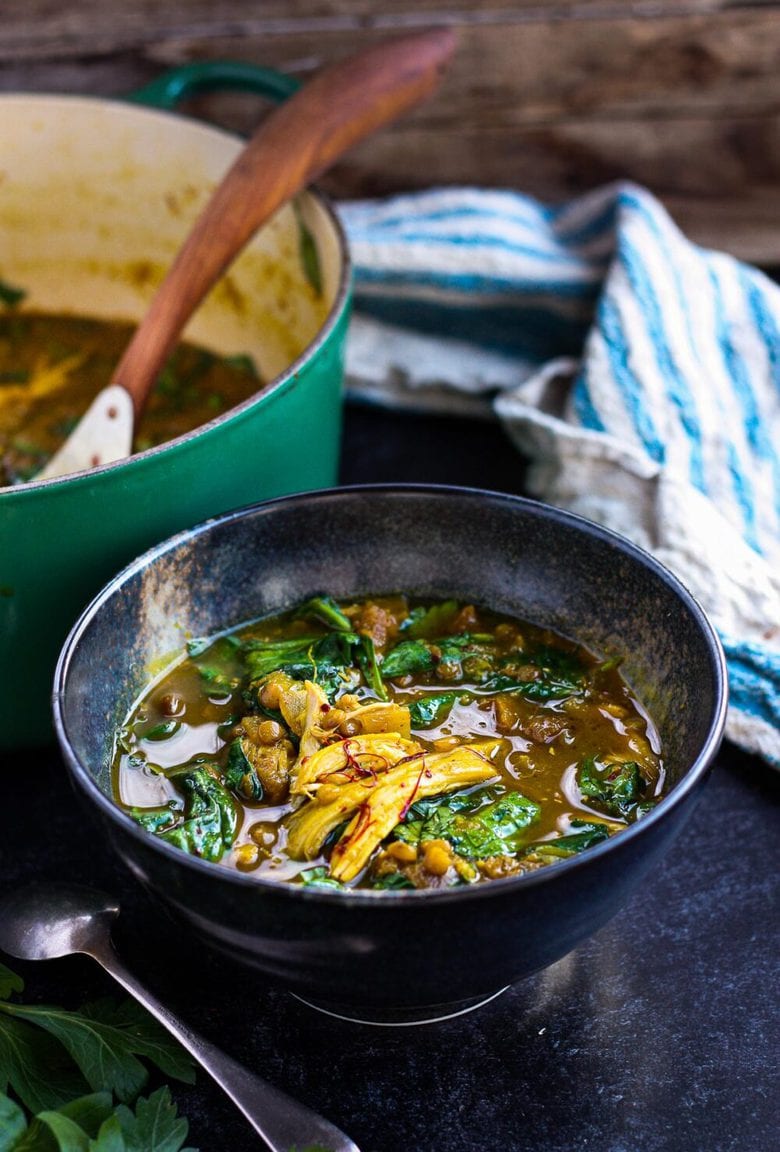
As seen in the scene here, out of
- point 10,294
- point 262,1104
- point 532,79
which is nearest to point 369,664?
point 262,1104

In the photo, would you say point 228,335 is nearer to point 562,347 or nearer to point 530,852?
point 562,347

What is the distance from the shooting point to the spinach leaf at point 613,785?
1.67m

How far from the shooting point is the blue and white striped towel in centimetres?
224

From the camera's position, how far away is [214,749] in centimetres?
177

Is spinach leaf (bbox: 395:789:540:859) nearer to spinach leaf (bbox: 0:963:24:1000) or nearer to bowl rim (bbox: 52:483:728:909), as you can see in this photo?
bowl rim (bbox: 52:483:728:909)

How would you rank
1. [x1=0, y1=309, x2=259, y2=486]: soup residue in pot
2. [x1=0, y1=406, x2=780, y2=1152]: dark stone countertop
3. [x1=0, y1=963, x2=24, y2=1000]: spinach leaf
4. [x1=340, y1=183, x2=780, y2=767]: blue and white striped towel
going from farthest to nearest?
[x1=0, y1=309, x2=259, y2=486]: soup residue in pot, [x1=340, y1=183, x2=780, y2=767]: blue and white striped towel, [x1=0, y1=963, x2=24, y2=1000]: spinach leaf, [x1=0, y1=406, x2=780, y2=1152]: dark stone countertop

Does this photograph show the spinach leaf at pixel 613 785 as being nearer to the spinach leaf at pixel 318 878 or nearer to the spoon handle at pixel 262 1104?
the spinach leaf at pixel 318 878

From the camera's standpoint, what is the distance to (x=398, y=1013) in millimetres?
1708

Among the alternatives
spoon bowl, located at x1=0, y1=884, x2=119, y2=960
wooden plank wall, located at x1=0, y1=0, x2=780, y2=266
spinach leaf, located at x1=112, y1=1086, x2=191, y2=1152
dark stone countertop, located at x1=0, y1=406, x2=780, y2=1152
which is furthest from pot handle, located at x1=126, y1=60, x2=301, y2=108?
spinach leaf, located at x1=112, y1=1086, x2=191, y2=1152

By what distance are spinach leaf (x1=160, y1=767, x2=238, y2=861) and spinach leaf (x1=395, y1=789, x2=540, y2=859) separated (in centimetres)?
21

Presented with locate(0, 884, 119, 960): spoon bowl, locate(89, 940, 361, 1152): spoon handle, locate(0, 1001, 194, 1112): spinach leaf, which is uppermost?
locate(89, 940, 361, 1152): spoon handle

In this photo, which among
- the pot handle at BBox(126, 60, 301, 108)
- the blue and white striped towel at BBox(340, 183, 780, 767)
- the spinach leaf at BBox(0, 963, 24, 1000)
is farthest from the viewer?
the pot handle at BBox(126, 60, 301, 108)

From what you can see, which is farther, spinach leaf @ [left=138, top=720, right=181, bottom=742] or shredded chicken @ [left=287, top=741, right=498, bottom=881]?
spinach leaf @ [left=138, top=720, right=181, bottom=742]

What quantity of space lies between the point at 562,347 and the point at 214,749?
1.46 meters
